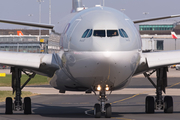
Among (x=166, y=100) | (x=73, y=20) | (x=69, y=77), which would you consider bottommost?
(x=166, y=100)

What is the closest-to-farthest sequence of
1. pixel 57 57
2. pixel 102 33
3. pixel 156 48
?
pixel 102 33 → pixel 57 57 → pixel 156 48

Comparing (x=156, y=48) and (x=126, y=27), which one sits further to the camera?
(x=156, y=48)

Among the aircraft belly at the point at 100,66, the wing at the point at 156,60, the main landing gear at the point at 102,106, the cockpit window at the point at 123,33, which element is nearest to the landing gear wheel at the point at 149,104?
the wing at the point at 156,60

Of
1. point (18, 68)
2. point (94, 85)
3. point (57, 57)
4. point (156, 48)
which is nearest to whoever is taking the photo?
point (94, 85)

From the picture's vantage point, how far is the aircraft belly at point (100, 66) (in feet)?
A: 46.1

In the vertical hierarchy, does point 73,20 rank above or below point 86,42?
above

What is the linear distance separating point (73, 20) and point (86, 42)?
2.23 m

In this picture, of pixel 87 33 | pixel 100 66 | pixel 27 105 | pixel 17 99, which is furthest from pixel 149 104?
pixel 87 33

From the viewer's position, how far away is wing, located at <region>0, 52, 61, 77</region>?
1758cm

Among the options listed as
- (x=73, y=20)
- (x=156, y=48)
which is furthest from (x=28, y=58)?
(x=156, y=48)

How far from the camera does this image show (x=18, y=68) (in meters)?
19.7

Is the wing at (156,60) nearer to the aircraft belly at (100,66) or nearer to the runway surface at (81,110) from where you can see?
the aircraft belly at (100,66)

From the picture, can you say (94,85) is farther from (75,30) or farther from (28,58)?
(28,58)

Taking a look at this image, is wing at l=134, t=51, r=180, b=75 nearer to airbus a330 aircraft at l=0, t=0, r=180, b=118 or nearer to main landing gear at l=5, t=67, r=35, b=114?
airbus a330 aircraft at l=0, t=0, r=180, b=118
